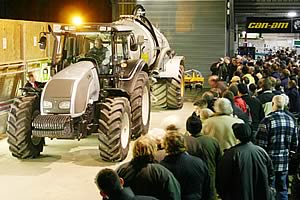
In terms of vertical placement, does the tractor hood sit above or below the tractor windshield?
below

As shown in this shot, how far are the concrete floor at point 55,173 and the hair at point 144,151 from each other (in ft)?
11.2

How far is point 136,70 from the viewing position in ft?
37.5

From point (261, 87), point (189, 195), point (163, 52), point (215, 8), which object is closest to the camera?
point (189, 195)

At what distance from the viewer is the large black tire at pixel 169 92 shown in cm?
1598

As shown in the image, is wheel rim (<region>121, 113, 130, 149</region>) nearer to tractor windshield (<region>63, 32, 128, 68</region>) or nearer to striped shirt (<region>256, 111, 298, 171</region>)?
tractor windshield (<region>63, 32, 128, 68</region>)

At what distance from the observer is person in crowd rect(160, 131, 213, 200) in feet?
16.7

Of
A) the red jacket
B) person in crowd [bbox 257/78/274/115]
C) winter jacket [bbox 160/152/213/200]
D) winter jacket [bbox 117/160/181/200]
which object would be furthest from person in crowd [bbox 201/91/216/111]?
winter jacket [bbox 117/160/181/200]

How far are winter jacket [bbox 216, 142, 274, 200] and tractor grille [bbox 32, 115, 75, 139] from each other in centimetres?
411

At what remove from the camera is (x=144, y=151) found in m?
4.65

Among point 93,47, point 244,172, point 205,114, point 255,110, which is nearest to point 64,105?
point 93,47

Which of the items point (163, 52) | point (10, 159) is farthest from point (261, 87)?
point (163, 52)

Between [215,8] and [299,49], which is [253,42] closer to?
[299,49]

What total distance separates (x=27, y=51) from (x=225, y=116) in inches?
324

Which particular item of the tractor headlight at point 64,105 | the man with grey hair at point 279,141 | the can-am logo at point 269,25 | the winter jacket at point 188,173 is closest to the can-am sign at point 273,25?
the can-am logo at point 269,25
